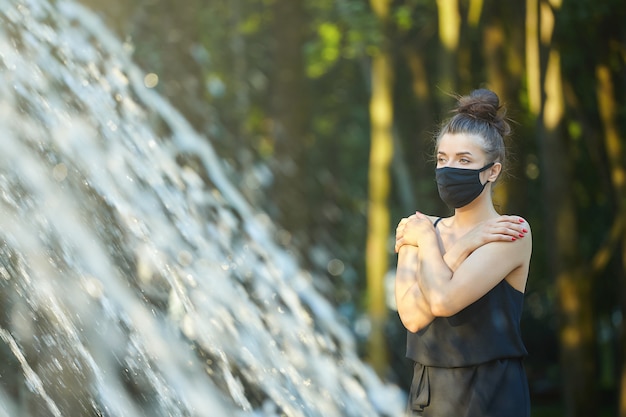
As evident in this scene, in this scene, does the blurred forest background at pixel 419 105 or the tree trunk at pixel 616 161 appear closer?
the blurred forest background at pixel 419 105

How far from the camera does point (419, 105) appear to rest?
18656 millimetres

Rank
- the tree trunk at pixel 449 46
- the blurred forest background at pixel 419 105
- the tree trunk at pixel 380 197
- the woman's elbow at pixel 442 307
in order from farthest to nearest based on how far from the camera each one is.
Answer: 1. the tree trunk at pixel 380 197
2. the tree trunk at pixel 449 46
3. the blurred forest background at pixel 419 105
4. the woman's elbow at pixel 442 307

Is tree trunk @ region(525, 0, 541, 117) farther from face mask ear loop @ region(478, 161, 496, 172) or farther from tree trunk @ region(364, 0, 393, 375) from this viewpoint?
face mask ear loop @ region(478, 161, 496, 172)

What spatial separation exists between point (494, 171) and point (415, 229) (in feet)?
1.01

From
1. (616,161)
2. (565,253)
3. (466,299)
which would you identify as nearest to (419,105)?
(616,161)

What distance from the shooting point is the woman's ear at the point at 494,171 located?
3.48m

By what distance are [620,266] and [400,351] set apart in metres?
5.35

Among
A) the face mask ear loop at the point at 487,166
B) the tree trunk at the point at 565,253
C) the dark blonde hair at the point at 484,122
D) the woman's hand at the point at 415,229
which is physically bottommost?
the woman's hand at the point at 415,229

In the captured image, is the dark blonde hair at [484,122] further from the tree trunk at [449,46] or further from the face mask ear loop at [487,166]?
the tree trunk at [449,46]

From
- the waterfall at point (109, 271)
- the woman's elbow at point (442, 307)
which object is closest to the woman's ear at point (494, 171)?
the woman's elbow at point (442, 307)

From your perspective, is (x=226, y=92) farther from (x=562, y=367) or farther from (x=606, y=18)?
(x=562, y=367)

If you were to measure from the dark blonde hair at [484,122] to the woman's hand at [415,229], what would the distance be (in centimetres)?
26

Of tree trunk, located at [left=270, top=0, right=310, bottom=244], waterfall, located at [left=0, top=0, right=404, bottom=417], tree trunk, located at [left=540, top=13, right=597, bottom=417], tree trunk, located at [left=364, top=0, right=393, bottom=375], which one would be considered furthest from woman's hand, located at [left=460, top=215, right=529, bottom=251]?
tree trunk, located at [left=364, top=0, right=393, bottom=375]

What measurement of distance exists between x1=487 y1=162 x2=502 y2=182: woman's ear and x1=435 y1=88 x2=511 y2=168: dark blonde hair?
0.05 ft
